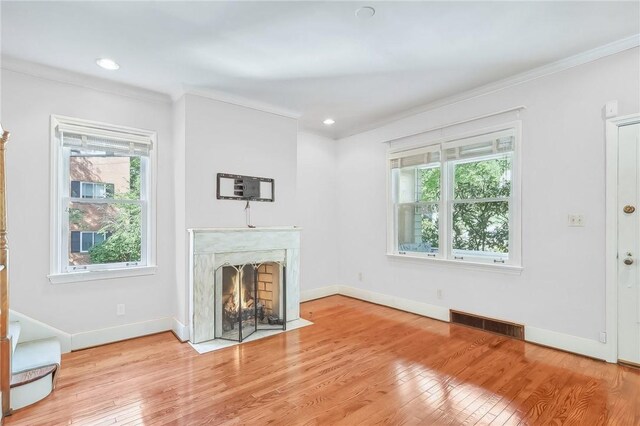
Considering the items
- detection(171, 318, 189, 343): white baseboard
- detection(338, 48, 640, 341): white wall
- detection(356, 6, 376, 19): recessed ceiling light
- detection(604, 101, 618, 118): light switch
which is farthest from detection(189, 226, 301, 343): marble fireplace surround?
detection(604, 101, 618, 118): light switch

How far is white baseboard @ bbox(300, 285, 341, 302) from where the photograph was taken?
196 inches

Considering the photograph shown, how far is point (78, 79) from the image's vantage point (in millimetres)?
3148

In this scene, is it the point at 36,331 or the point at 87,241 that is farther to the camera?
the point at 87,241

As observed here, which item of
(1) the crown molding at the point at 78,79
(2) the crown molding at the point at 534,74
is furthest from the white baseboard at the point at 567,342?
(1) the crown molding at the point at 78,79

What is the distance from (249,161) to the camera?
12.6ft

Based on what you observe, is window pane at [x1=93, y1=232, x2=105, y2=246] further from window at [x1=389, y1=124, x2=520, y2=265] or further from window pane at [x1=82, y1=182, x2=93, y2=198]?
window at [x1=389, y1=124, x2=520, y2=265]

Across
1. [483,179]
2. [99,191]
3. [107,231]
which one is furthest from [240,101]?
[483,179]

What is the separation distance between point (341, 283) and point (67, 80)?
174 inches

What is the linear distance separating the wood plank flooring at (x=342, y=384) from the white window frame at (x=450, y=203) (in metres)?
0.83

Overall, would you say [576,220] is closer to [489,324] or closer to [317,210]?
[489,324]

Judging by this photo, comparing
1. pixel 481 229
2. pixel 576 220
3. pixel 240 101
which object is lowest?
pixel 481 229

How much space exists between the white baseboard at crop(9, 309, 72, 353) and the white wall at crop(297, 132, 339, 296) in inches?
114

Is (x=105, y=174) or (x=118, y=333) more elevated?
(x=105, y=174)

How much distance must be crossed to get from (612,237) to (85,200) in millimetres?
4971
